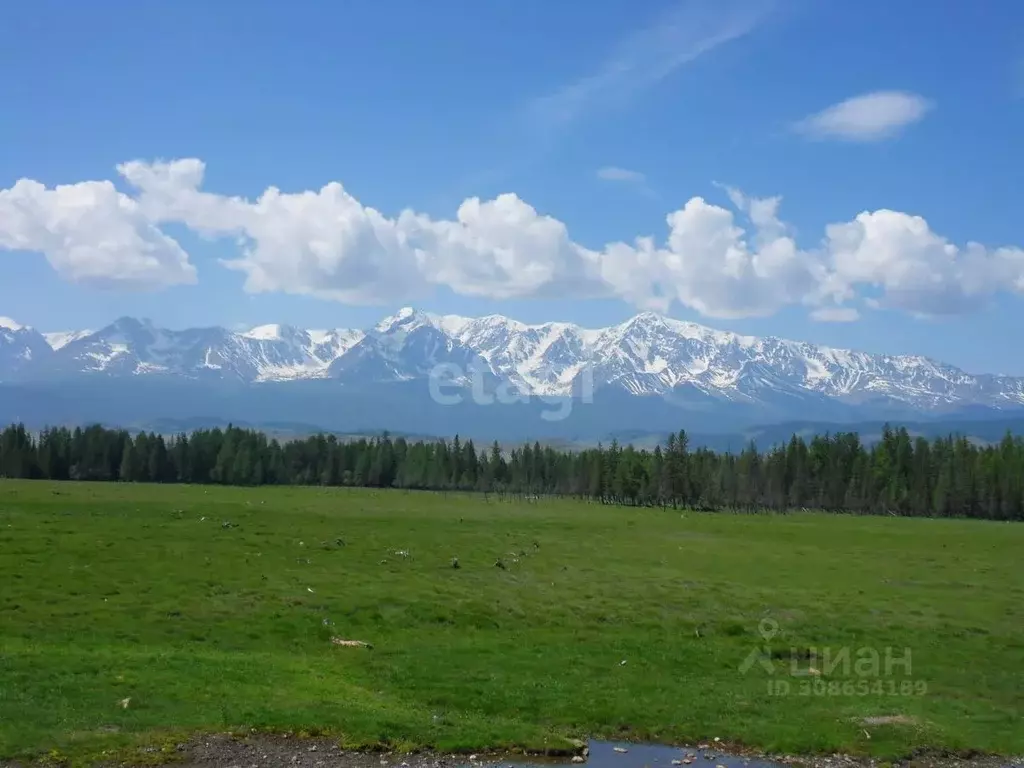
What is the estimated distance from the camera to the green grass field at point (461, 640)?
75.2 ft

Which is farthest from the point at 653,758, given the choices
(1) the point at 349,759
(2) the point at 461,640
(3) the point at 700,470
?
(3) the point at 700,470

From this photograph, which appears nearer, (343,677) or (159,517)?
(343,677)

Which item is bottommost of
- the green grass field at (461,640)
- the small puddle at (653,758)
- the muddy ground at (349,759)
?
the small puddle at (653,758)

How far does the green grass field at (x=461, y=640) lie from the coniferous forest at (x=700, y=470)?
9665cm

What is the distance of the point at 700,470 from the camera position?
158m

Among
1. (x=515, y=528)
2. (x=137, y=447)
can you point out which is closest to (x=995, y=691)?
(x=515, y=528)

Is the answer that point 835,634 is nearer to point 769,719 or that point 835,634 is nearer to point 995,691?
point 995,691

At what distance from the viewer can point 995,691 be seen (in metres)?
28.6

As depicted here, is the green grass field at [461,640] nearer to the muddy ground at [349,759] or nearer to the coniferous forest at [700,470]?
the muddy ground at [349,759]

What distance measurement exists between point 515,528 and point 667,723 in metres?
55.4

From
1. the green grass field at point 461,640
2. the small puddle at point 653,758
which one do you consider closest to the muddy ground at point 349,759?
the small puddle at point 653,758

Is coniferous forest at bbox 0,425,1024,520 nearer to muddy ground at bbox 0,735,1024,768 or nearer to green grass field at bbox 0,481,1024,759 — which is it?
green grass field at bbox 0,481,1024,759

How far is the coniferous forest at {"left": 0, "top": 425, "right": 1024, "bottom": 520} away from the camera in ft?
484

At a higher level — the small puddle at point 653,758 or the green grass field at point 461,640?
the green grass field at point 461,640
